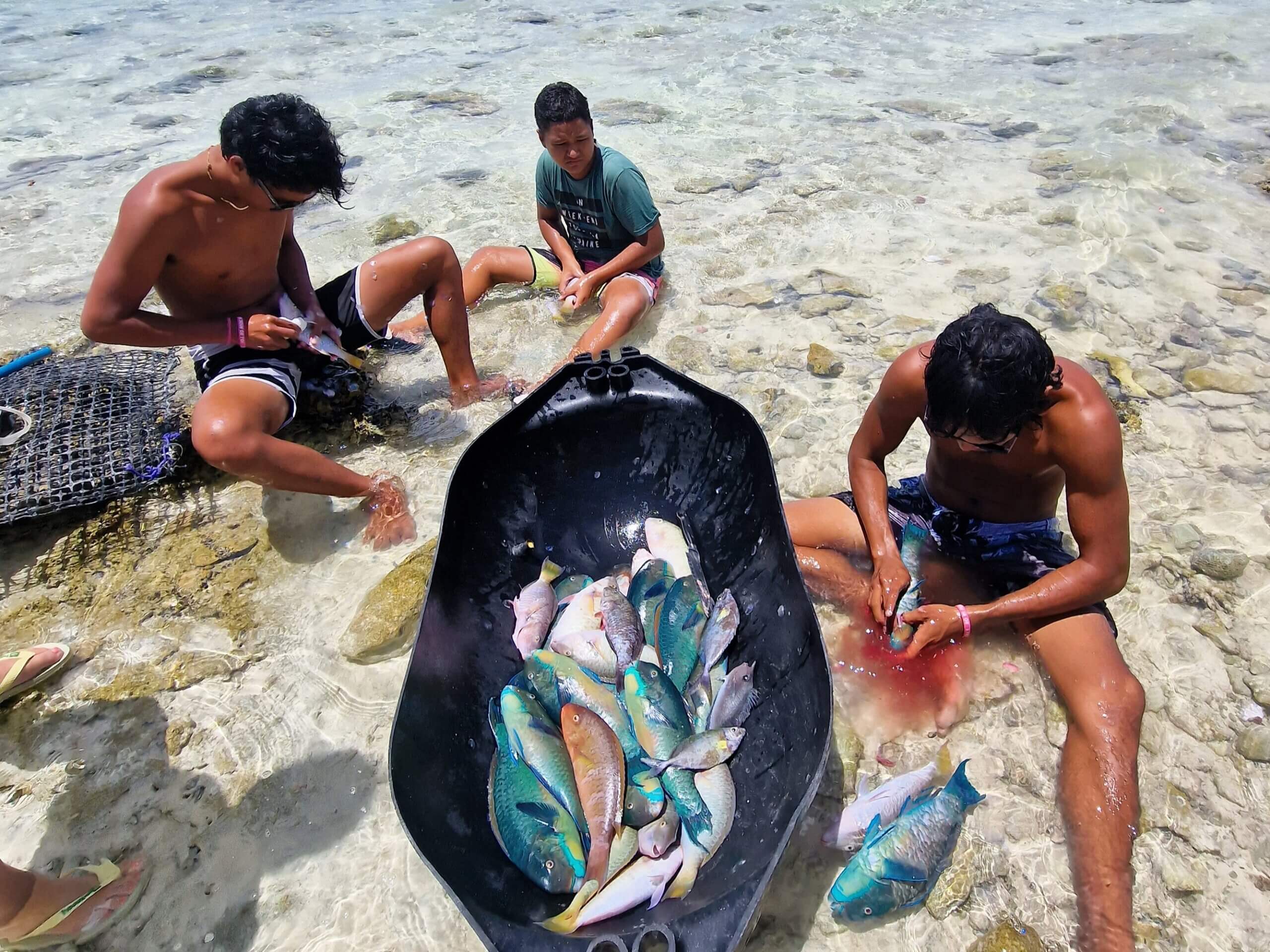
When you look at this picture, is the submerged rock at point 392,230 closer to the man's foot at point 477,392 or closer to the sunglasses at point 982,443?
the man's foot at point 477,392

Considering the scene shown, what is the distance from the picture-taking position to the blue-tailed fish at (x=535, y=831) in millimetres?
2100

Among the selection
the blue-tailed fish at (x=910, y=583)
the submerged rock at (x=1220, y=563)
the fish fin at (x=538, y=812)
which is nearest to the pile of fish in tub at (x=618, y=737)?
the fish fin at (x=538, y=812)

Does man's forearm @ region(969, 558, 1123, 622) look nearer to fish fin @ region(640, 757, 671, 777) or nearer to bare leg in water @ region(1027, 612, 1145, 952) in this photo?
bare leg in water @ region(1027, 612, 1145, 952)

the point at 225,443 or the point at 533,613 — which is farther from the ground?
the point at 225,443

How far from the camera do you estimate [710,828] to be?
2193mm

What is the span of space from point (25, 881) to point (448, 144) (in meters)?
7.25

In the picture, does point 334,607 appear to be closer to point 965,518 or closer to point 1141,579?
point 965,518

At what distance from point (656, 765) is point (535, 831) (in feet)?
1.47

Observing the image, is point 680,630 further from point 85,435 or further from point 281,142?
point 85,435

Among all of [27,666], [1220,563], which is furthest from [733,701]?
[27,666]

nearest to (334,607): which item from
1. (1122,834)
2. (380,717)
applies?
(380,717)

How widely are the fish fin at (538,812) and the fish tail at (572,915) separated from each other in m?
0.19

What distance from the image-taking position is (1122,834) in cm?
233

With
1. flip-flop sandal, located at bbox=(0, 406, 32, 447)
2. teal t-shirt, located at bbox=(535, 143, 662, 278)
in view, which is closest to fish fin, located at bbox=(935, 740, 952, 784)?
teal t-shirt, located at bbox=(535, 143, 662, 278)
